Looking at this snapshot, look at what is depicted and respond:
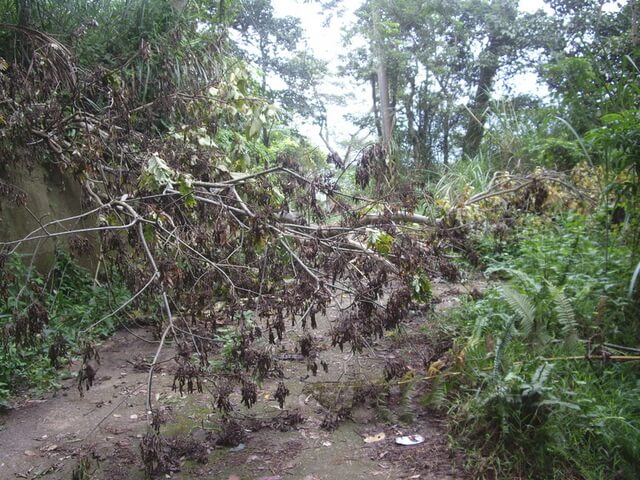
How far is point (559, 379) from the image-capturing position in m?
2.62

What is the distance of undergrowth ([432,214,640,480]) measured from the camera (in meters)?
2.25

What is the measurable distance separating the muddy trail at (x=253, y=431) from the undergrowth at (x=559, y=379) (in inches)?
9.7

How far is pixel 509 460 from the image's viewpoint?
233 centimetres

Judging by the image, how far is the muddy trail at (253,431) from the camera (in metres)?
2.54

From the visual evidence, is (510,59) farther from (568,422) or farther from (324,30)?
(568,422)

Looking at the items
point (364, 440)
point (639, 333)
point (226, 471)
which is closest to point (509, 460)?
point (364, 440)

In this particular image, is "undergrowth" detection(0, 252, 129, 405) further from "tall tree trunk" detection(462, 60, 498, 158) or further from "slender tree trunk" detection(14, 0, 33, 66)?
"tall tree trunk" detection(462, 60, 498, 158)

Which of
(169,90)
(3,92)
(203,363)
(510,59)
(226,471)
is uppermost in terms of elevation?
(510,59)

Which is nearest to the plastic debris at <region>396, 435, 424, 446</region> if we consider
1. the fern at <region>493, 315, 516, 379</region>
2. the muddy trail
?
the muddy trail

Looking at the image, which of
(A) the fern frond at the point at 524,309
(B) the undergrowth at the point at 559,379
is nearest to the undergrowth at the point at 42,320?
(B) the undergrowth at the point at 559,379

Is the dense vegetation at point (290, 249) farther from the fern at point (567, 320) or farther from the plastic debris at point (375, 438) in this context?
the plastic debris at point (375, 438)

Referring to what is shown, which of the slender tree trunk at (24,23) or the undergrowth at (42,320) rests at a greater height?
the slender tree trunk at (24,23)

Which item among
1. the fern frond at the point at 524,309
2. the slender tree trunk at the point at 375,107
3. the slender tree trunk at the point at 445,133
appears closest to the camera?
the fern frond at the point at 524,309

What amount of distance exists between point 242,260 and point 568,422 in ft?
7.22
